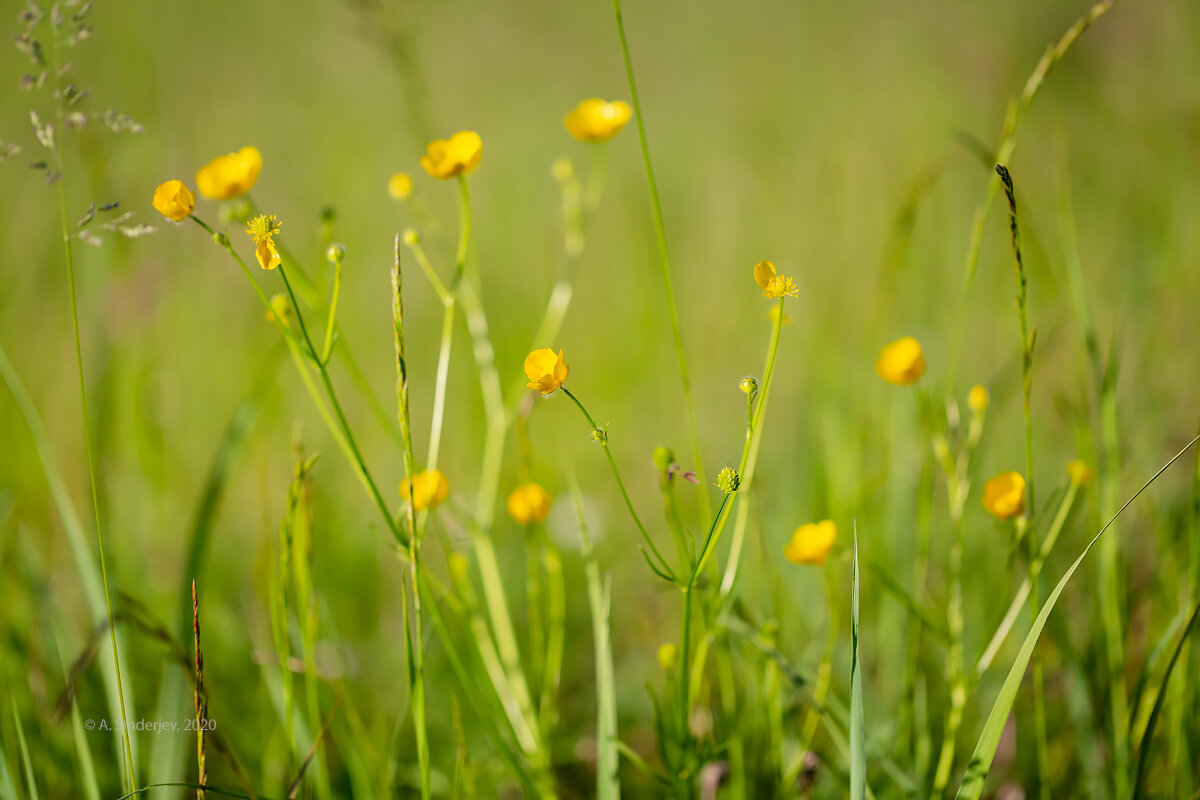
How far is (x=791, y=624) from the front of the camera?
4.03 feet

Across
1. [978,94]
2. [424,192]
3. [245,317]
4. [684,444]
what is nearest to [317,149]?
[424,192]

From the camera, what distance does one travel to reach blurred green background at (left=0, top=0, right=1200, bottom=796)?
Answer: 1.18m

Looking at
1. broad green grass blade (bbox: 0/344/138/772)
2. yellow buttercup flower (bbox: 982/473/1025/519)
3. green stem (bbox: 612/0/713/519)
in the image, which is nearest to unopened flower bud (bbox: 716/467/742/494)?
green stem (bbox: 612/0/713/519)

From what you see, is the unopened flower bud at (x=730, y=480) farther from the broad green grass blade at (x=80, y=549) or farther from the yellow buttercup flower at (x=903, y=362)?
the broad green grass blade at (x=80, y=549)

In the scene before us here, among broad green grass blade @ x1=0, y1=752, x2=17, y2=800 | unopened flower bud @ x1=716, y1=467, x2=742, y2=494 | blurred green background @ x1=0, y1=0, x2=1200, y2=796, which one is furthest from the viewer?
blurred green background @ x1=0, y1=0, x2=1200, y2=796

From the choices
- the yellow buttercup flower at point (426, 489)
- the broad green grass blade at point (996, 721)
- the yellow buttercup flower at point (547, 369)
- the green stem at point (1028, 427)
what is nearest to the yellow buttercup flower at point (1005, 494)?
the green stem at point (1028, 427)

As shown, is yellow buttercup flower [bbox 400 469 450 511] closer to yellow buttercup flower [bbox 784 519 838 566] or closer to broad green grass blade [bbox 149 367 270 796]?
broad green grass blade [bbox 149 367 270 796]

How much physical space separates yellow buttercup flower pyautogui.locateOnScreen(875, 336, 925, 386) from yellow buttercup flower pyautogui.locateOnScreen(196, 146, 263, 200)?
744 millimetres

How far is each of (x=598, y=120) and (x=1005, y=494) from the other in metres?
0.67

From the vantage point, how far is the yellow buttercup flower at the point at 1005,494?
0.76 m

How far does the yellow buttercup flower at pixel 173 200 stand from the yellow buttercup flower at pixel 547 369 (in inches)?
14.1

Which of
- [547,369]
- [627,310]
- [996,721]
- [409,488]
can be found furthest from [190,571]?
[627,310]

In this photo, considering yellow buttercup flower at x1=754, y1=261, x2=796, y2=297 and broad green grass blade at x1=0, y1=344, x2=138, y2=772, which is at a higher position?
yellow buttercup flower at x1=754, y1=261, x2=796, y2=297

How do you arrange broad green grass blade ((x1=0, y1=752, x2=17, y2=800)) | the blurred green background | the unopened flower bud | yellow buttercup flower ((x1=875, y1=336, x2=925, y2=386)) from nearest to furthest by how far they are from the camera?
the unopened flower bud, broad green grass blade ((x1=0, y1=752, x2=17, y2=800)), yellow buttercup flower ((x1=875, y1=336, x2=925, y2=386)), the blurred green background
